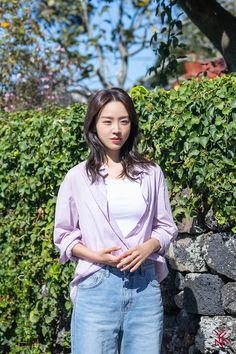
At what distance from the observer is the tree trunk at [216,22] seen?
6184 mm

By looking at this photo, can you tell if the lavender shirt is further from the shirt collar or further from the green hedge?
the green hedge

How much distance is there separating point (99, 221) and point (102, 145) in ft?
1.26

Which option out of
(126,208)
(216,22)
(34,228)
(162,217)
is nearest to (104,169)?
(126,208)

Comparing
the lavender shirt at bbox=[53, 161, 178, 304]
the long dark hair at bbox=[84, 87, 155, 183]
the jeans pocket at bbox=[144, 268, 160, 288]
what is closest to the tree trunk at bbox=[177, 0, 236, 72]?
the long dark hair at bbox=[84, 87, 155, 183]

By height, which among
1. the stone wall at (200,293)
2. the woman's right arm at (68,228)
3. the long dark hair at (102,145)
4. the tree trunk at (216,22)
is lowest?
the stone wall at (200,293)

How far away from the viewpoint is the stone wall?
418 centimetres

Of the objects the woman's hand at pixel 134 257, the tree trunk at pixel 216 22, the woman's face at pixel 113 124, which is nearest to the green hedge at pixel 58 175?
the woman's face at pixel 113 124

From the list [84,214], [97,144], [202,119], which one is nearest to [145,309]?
[84,214]

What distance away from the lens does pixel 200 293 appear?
4.32m

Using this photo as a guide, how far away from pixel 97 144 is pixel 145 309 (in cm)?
81

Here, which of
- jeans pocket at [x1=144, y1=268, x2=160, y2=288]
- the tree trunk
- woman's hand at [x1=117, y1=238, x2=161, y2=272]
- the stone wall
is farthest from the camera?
the tree trunk

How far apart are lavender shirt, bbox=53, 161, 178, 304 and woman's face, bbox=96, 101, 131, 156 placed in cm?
13

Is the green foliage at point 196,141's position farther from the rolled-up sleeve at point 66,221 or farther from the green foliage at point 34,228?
the rolled-up sleeve at point 66,221

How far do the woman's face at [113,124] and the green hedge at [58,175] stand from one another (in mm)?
700
